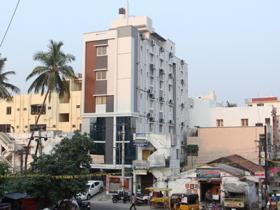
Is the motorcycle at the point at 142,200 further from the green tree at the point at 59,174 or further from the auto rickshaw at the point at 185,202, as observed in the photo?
the green tree at the point at 59,174

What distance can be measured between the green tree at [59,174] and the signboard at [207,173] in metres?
12.5

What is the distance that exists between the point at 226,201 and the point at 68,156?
14.1 metres

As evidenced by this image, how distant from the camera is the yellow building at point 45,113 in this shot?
195 feet

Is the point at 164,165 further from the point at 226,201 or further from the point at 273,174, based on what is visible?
the point at 273,174

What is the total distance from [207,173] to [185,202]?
6.22 metres

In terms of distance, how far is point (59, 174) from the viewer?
30938 mm

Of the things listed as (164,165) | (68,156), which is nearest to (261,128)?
(164,165)

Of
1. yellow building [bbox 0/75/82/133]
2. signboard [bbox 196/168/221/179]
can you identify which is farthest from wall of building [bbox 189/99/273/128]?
signboard [bbox 196/168/221/179]

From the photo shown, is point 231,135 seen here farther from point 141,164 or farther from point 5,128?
point 5,128

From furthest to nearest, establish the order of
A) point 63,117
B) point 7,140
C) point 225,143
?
point 63,117 < point 225,143 < point 7,140

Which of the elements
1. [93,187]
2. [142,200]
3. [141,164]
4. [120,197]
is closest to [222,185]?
[142,200]

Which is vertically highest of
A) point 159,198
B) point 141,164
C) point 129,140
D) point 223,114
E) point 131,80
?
point 131,80

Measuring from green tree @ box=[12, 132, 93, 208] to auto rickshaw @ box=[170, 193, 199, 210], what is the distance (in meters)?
8.18

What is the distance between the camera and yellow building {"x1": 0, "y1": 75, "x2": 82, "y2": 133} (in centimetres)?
5956
